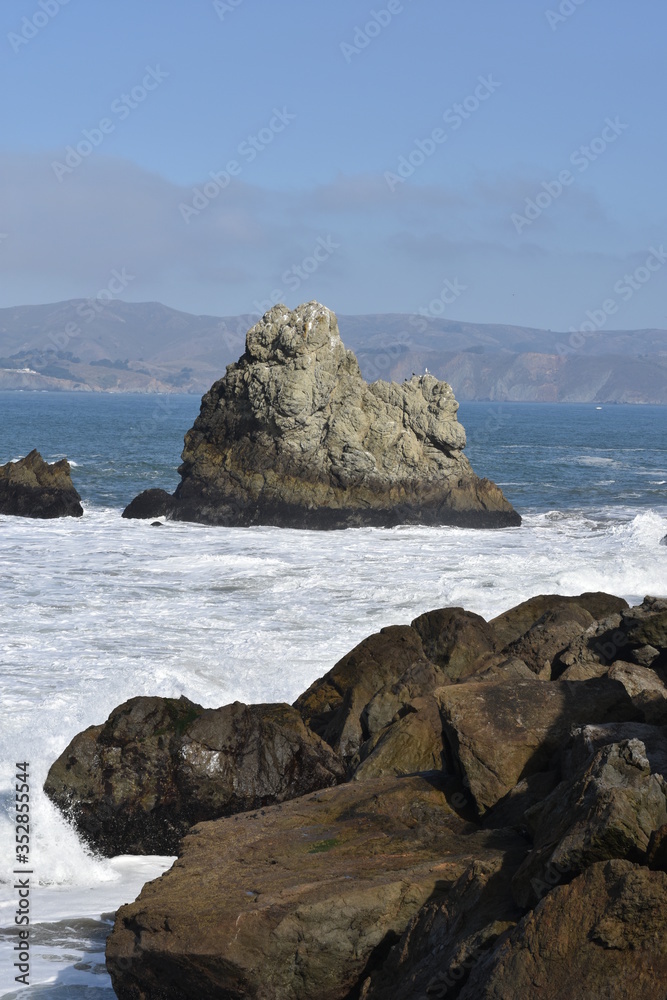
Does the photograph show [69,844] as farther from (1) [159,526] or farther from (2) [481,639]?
(1) [159,526]

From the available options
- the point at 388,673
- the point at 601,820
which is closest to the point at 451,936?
the point at 601,820

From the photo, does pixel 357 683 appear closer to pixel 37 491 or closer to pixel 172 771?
pixel 172 771

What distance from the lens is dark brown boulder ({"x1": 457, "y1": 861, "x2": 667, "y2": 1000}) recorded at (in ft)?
17.9

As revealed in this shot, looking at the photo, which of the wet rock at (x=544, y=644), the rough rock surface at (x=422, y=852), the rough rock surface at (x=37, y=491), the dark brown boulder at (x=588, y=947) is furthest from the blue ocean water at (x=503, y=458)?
the dark brown boulder at (x=588, y=947)

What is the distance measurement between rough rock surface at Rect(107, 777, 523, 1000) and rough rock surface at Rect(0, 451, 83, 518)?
104 feet

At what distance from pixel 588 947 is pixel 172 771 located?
710 centimetres

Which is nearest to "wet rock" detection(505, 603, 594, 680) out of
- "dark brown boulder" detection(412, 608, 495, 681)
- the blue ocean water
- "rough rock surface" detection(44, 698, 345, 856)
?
"dark brown boulder" detection(412, 608, 495, 681)

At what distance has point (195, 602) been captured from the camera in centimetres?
2362

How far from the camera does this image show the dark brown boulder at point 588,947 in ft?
17.9

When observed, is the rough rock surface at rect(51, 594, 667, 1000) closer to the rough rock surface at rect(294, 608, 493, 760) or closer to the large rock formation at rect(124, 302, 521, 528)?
the rough rock surface at rect(294, 608, 493, 760)

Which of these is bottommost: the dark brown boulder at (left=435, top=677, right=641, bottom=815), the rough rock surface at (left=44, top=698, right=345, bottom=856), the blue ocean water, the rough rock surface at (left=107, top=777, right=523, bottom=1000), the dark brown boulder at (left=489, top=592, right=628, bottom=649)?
the rough rock surface at (left=44, top=698, right=345, bottom=856)

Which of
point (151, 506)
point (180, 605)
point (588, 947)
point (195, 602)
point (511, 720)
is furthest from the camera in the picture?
point (151, 506)

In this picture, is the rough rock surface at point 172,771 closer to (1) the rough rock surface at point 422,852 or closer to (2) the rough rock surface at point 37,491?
(1) the rough rock surface at point 422,852

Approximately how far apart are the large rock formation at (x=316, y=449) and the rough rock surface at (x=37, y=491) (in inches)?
102
